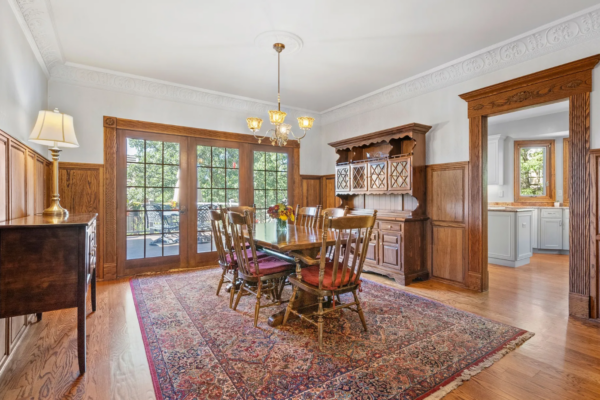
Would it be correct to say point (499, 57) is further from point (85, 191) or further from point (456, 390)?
point (85, 191)

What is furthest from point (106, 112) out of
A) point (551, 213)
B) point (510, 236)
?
point (551, 213)

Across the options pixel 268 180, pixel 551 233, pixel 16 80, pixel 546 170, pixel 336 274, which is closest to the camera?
pixel 336 274

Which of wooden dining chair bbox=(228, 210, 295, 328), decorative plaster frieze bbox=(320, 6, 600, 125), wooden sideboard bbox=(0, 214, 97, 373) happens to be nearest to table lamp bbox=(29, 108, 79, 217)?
wooden sideboard bbox=(0, 214, 97, 373)

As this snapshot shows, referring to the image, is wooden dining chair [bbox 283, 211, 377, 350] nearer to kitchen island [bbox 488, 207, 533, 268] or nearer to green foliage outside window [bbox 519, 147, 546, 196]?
kitchen island [bbox 488, 207, 533, 268]

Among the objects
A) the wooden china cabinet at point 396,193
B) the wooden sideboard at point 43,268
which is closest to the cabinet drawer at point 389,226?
the wooden china cabinet at point 396,193

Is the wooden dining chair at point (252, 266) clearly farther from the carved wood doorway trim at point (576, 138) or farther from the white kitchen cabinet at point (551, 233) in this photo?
the white kitchen cabinet at point (551, 233)

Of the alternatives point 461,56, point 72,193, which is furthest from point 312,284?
point 72,193

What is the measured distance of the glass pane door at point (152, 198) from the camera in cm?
442

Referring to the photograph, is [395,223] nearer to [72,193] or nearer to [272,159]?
[272,159]

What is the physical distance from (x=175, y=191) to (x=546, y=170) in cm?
735

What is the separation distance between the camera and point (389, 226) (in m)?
4.18

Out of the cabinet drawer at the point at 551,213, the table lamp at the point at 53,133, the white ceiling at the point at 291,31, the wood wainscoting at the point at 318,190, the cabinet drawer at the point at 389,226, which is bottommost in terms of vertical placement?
the cabinet drawer at the point at 389,226

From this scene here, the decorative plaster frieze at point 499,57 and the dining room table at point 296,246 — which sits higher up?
the decorative plaster frieze at point 499,57

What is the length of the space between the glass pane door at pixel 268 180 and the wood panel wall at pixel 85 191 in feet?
7.62
